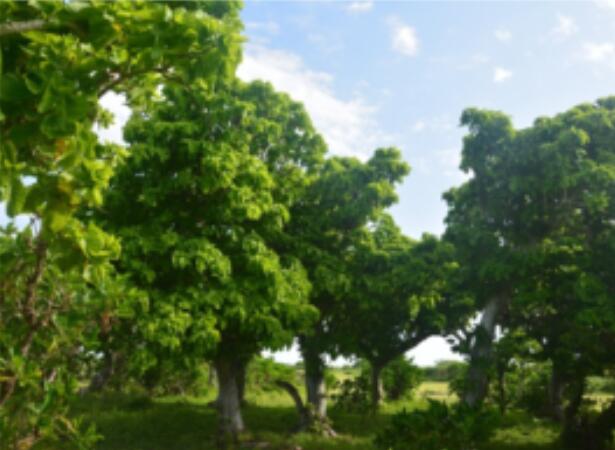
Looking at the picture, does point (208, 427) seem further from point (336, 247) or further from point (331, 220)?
point (331, 220)

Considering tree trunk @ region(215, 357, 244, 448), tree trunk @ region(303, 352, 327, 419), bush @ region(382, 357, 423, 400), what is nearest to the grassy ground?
tree trunk @ region(215, 357, 244, 448)

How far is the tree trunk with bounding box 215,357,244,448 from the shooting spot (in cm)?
1767

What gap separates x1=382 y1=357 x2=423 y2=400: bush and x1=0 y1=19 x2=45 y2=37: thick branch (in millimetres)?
26811

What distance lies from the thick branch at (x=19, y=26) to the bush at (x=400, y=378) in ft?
88.0

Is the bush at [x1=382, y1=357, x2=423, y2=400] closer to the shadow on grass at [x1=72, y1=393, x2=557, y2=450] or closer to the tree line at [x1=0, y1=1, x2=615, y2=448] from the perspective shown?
the shadow on grass at [x1=72, y1=393, x2=557, y2=450]

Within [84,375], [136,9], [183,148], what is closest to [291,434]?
[183,148]

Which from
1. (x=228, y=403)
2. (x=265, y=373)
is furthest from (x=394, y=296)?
(x=265, y=373)

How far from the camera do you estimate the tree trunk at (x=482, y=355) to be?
16.8 metres

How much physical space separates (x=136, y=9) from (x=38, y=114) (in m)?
0.63

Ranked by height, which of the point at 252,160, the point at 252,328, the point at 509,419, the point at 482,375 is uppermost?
the point at 252,160

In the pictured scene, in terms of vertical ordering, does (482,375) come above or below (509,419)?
above

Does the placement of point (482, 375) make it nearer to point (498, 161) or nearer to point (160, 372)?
point (498, 161)

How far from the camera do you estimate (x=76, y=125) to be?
85.3 inches

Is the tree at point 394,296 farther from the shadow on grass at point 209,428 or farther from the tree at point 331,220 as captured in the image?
the shadow on grass at point 209,428
